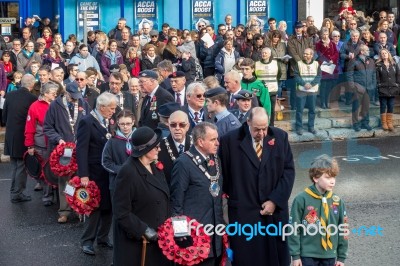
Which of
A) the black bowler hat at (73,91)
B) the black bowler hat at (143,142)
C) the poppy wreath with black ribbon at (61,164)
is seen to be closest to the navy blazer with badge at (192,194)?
the black bowler hat at (143,142)

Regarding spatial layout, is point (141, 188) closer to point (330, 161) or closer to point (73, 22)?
point (330, 161)

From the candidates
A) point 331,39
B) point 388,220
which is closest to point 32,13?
point 331,39

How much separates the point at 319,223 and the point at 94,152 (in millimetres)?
3715

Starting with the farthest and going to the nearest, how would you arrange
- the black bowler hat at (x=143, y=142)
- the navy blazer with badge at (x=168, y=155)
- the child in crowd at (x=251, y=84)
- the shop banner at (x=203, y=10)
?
the shop banner at (x=203, y=10) → the child in crowd at (x=251, y=84) → the navy blazer with badge at (x=168, y=155) → the black bowler hat at (x=143, y=142)

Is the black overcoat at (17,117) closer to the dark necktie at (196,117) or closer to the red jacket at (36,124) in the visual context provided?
the red jacket at (36,124)

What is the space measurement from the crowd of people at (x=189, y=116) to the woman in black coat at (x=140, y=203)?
12 millimetres

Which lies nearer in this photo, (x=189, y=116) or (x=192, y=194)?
(x=192, y=194)

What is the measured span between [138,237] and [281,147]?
1.74 meters

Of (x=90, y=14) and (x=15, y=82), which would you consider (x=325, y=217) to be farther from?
(x=90, y=14)

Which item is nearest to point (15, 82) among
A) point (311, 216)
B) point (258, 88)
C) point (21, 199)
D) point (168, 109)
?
point (21, 199)

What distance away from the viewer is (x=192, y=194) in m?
8.82

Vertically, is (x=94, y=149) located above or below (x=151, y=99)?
below

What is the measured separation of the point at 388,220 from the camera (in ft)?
41.1

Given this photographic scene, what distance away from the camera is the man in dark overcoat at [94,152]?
11.2 m
